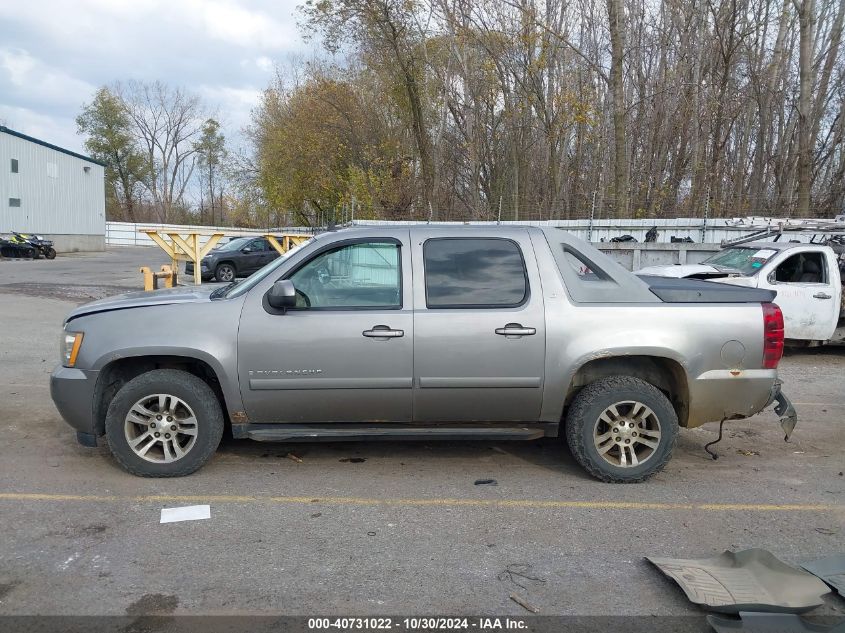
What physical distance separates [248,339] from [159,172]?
7611 centimetres

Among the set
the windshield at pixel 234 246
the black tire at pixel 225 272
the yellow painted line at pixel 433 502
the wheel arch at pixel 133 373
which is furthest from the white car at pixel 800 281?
the windshield at pixel 234 246

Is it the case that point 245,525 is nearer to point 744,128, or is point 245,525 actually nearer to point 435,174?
point 435,174

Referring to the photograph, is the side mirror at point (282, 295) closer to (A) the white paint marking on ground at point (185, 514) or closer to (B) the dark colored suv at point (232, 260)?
(A) the white paint marking on ground at point (185, 514)

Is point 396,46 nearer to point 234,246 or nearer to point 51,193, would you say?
point 234,246

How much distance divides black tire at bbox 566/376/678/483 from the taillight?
748mm

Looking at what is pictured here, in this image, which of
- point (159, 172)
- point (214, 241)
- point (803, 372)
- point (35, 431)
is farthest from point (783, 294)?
point (159, 172)

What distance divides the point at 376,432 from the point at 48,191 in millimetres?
39318

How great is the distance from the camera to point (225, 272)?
21562 millimetres

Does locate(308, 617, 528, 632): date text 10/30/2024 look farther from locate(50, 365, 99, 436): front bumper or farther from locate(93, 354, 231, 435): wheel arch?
locate(50, 365, 99, 436): front bumper

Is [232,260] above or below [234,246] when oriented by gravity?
below

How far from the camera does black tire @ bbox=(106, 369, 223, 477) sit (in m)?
4.45

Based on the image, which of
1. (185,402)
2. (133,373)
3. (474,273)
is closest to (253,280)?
(185,402)

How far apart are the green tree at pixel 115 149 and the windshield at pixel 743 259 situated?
6654 cm

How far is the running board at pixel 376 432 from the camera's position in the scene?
4.55 metres
